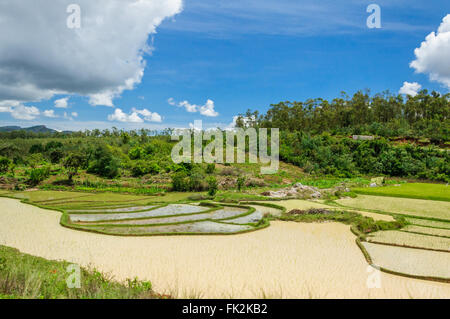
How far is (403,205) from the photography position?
1888 centimetres

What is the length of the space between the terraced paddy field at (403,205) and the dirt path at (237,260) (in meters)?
5.78

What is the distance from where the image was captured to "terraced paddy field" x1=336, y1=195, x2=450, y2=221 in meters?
16.6

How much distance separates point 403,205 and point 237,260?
590 inches

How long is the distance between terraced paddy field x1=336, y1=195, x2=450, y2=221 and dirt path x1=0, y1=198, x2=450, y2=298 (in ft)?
19.0

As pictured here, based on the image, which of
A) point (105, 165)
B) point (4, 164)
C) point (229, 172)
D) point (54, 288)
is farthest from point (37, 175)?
point (54, 288)

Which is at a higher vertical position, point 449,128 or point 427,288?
point 449,128

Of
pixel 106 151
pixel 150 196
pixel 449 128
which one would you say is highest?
pixel 449 128

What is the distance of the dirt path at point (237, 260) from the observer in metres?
7.72

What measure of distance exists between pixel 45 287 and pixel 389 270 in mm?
10026

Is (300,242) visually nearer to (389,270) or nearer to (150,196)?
(389,270)

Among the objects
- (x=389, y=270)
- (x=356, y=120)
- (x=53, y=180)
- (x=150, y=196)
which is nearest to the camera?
(x=389, y=270)

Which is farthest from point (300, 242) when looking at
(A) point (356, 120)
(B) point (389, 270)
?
(A) point (356, 120)

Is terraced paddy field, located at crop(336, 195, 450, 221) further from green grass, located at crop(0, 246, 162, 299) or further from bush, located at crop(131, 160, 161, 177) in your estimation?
bush, located at crop(131, 160, 161, 177)
